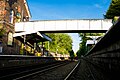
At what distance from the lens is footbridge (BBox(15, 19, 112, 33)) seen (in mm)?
34991

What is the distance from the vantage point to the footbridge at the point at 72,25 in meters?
35.0

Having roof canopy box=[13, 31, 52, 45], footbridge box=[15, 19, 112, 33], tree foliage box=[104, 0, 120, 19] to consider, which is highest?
tree foliage box=[104, 0, 120, 19]

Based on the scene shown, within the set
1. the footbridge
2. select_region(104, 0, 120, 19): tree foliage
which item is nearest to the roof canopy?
the footbridge

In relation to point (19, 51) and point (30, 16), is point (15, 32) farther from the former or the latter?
point (30, 16)

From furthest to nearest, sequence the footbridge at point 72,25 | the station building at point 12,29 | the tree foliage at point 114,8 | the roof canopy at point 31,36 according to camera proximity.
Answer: the tree foliage at point 114,8 → the footbridge at point 72,25 → the station building at point 12,29 → the roof canopy at point 31,36

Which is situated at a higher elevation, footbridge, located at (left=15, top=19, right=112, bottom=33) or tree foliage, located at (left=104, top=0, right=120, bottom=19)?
tree foliage, located at (left=104, top=0, right=120, bottom=19)

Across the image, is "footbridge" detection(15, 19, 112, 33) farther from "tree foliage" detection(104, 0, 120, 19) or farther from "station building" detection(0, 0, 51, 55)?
"tree foliage" detection(104, 0, 120, 19)

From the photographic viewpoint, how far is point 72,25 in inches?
1426

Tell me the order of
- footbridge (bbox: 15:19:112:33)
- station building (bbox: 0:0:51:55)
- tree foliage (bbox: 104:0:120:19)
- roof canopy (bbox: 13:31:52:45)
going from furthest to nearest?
tree foliage (bbox: 104:0:120:19), footbridge (bbox: 15:19:112:33), station building (bbox: 0:0:51:55), roof canopy (bbox: 13:31:52:45)

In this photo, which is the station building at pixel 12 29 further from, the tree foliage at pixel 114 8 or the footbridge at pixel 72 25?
the tree foliage at pixel 114 8

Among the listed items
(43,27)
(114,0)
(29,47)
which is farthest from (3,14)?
(114,0)

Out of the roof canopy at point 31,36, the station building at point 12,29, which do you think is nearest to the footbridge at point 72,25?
the roof canopy at point 31,36

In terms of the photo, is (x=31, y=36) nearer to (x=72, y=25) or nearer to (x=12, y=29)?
(x=12, y=29)

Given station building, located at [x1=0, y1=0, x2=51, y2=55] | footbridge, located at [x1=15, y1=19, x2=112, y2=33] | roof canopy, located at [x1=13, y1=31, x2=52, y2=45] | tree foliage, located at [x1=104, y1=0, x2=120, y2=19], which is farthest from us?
tree foliage, located at [x1=104, y1=0, x2=120, y2=19]
